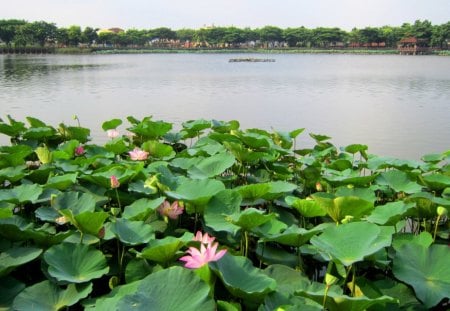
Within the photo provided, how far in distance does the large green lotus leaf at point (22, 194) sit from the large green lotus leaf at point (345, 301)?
104cm

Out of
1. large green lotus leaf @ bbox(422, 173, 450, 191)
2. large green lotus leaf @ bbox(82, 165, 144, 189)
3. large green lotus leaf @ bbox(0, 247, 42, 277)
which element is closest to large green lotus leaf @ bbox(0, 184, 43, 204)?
large green lotus leaf @ bbox(82, 165, 144, 189)

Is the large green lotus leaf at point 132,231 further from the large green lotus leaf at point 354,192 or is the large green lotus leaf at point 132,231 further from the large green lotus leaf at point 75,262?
the large green lotus leaf at point 354,192

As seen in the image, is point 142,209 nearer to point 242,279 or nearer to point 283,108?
point 242,279

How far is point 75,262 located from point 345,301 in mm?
712

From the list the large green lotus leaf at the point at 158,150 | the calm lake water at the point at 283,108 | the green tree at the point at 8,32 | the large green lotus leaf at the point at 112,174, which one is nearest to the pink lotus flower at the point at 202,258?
the large green lotus leaf at the point at 112,174

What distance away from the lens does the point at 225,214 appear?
1.47 m

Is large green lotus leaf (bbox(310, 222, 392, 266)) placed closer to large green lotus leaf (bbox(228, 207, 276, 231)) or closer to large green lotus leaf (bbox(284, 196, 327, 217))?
large green lotus leaf (bbox(228, 207, 276, 231))

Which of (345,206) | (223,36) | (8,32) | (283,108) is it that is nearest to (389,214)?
(345,206)

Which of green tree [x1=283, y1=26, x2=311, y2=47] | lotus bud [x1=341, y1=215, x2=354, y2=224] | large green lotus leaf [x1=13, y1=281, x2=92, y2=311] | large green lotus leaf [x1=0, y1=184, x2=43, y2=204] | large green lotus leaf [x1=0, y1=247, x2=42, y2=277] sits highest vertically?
green tree [x1=283, y1=26, x2=311, y2=47]

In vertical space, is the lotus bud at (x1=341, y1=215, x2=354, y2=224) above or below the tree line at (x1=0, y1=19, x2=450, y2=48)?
below

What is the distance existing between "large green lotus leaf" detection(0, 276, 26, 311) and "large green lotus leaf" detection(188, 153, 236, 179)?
0.86 metres

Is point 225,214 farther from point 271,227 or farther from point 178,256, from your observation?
point 178,256

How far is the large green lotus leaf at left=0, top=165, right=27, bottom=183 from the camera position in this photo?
190cm

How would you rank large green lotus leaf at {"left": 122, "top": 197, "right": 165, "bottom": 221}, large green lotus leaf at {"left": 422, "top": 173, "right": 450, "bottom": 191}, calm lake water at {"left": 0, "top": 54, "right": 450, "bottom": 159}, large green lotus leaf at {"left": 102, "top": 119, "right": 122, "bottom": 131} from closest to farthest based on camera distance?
large green lotus leaf at {"left": 122, "top": 197, "right": 165, "bottom": 221} < large green lotus leaf at {"left": 422, "top": 173, "right": 450, "bottom": 191} < large green lotus leaf at {"left": 102, "top": 119, "right": 122, "bottom": 131} < calm lake water at {"left": 0, "top": 54, "right": 450, "bottom": 159}
